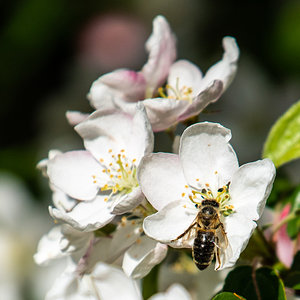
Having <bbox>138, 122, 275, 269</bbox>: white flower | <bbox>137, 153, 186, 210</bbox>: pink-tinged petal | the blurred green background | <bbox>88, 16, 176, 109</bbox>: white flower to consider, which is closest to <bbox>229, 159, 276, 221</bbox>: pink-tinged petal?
<bbox>138, 122, 275, 269</bbox>: white flower

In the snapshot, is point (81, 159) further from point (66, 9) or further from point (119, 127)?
point (66, 9)

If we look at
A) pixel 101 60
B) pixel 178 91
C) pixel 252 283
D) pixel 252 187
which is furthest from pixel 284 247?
pixel 101 60

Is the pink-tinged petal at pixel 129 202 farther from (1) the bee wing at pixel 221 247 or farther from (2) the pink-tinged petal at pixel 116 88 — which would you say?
(2) the pink-tinged petal at pixel 116 88

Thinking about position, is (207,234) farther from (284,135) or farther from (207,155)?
(284,135)

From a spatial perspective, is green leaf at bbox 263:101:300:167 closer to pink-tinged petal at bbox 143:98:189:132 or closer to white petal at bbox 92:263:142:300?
pink-tinged petal at bbox 143:98:189:132

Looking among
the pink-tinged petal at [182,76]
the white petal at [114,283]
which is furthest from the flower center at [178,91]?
the white petal at [114,283]

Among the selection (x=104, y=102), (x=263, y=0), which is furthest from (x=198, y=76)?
(x=263, y=0)
